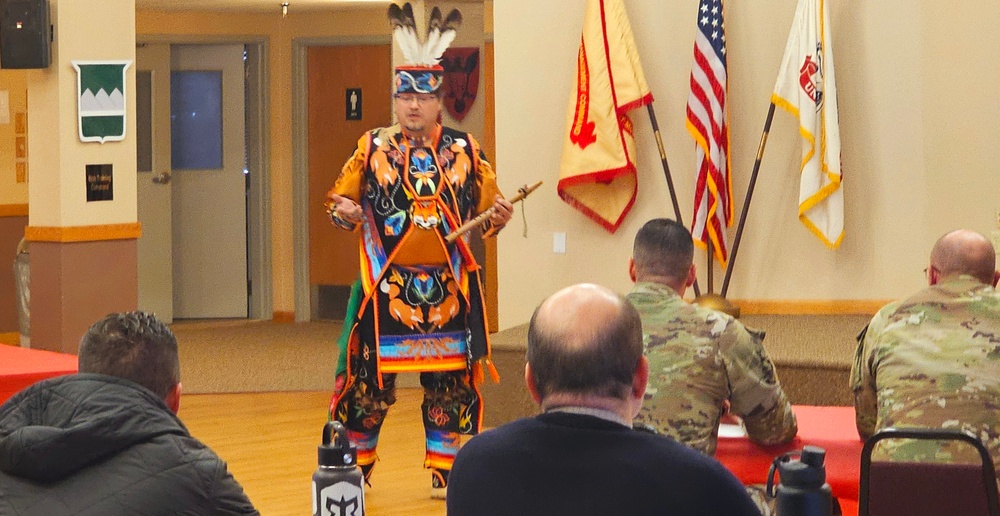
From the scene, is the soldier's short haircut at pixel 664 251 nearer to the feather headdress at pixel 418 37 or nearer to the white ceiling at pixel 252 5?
the feather headdress at pixel 418 37

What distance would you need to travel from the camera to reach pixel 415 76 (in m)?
4.61

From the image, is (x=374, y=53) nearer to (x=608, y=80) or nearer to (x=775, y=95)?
(x=608, y=80)

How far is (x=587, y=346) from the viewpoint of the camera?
1734 millimetres

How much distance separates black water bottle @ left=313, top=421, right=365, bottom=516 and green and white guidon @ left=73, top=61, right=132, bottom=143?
5.70 meters

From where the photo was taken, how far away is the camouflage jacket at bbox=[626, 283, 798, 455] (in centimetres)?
283

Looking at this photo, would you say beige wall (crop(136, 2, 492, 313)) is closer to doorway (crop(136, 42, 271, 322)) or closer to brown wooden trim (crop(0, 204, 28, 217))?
doorway (crop(136, 42, 271, 322))

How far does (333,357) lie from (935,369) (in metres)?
5.93

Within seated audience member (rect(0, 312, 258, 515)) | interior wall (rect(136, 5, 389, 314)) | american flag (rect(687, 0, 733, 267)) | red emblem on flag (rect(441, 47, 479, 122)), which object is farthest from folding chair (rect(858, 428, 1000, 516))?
interior wall (rect(136, 5, 389, 314))

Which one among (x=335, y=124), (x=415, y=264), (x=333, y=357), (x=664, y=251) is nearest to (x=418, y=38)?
(x=415, y=264)

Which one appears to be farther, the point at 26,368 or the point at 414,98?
the point at 414,98

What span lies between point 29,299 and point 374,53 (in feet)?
11.1

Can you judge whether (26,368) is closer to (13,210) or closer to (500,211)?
(500,211)

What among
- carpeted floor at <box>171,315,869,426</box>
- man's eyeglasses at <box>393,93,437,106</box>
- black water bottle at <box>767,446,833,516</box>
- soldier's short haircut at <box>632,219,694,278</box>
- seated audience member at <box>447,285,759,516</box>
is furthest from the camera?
carpeted floor at <box>171,315,869,426</box>

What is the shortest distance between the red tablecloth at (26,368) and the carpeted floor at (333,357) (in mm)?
2269
